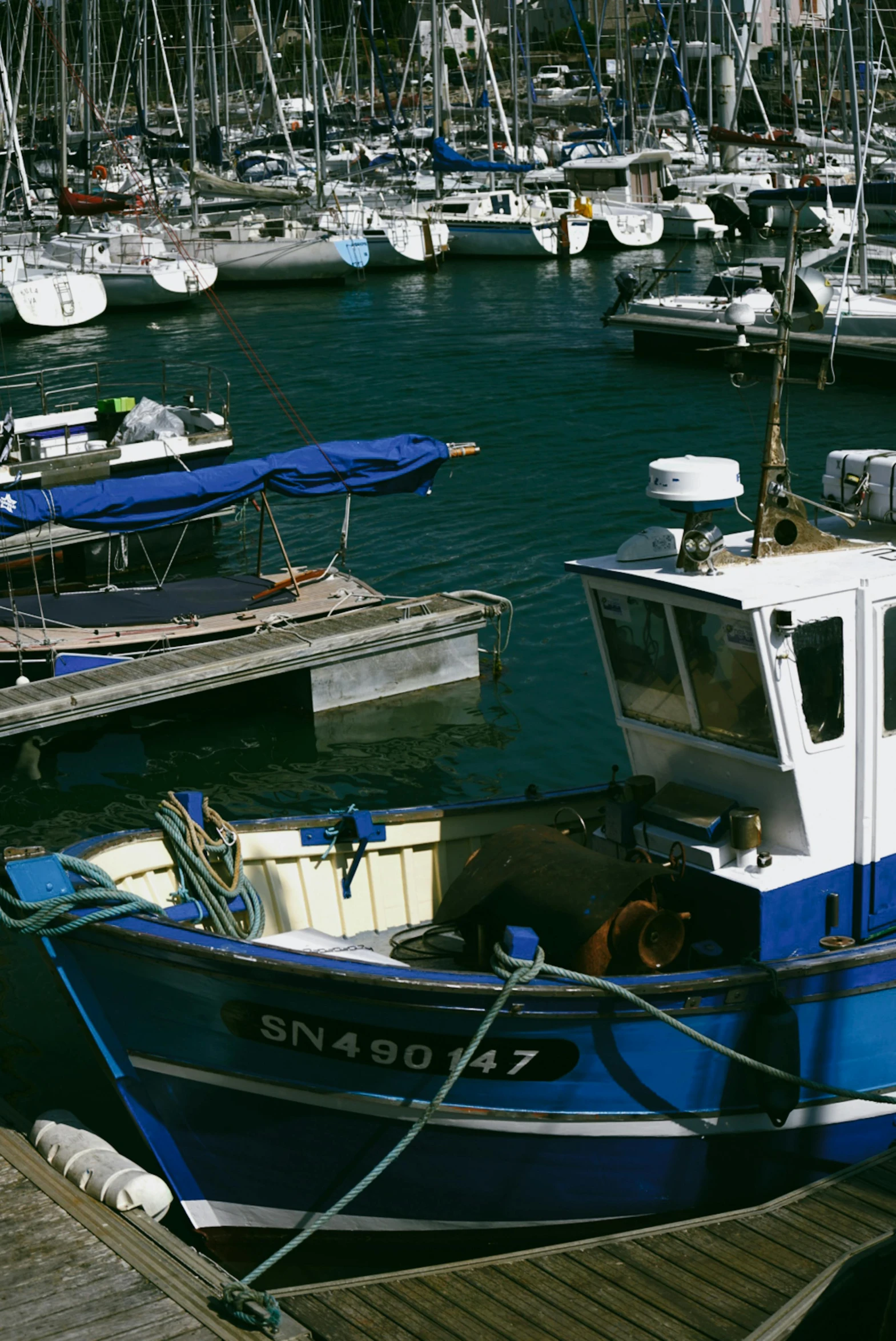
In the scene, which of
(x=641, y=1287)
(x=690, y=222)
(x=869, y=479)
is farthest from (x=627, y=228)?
(x=641, y=1287)

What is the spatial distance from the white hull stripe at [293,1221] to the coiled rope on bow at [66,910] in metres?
1.99

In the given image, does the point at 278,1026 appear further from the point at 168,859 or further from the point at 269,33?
the point at 269,33

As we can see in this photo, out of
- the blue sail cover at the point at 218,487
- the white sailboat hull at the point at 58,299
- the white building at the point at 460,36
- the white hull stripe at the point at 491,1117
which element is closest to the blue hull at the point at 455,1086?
the white hull stripe at the point at 491,1117

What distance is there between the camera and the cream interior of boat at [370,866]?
1000 centimetres

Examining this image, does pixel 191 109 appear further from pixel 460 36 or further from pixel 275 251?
pixel 460 36

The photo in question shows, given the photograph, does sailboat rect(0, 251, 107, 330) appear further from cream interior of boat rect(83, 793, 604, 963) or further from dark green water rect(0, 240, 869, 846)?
cream interior of boat rect(83, 793, 604, 963)

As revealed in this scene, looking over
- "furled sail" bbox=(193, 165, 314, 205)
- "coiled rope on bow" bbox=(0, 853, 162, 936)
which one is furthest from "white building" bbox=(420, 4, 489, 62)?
"coiled rope on bow" bbox=(0, 853, 162, 936)

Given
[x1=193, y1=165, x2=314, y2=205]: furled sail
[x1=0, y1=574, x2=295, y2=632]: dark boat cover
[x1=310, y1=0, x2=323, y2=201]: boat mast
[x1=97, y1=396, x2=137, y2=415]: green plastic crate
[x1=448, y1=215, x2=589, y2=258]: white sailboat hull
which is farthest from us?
[x1=448, y1=215, x2=589, y2=258]: white sailboat hull

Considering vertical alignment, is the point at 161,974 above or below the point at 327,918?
above

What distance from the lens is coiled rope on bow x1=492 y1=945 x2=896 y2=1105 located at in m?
7.78

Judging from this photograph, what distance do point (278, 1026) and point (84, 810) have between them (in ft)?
26.2

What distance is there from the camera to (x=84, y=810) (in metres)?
15.5

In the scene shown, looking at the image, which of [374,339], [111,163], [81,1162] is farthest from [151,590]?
[111,163]

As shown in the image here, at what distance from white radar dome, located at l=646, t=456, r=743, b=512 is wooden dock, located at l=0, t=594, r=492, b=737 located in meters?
8.54
